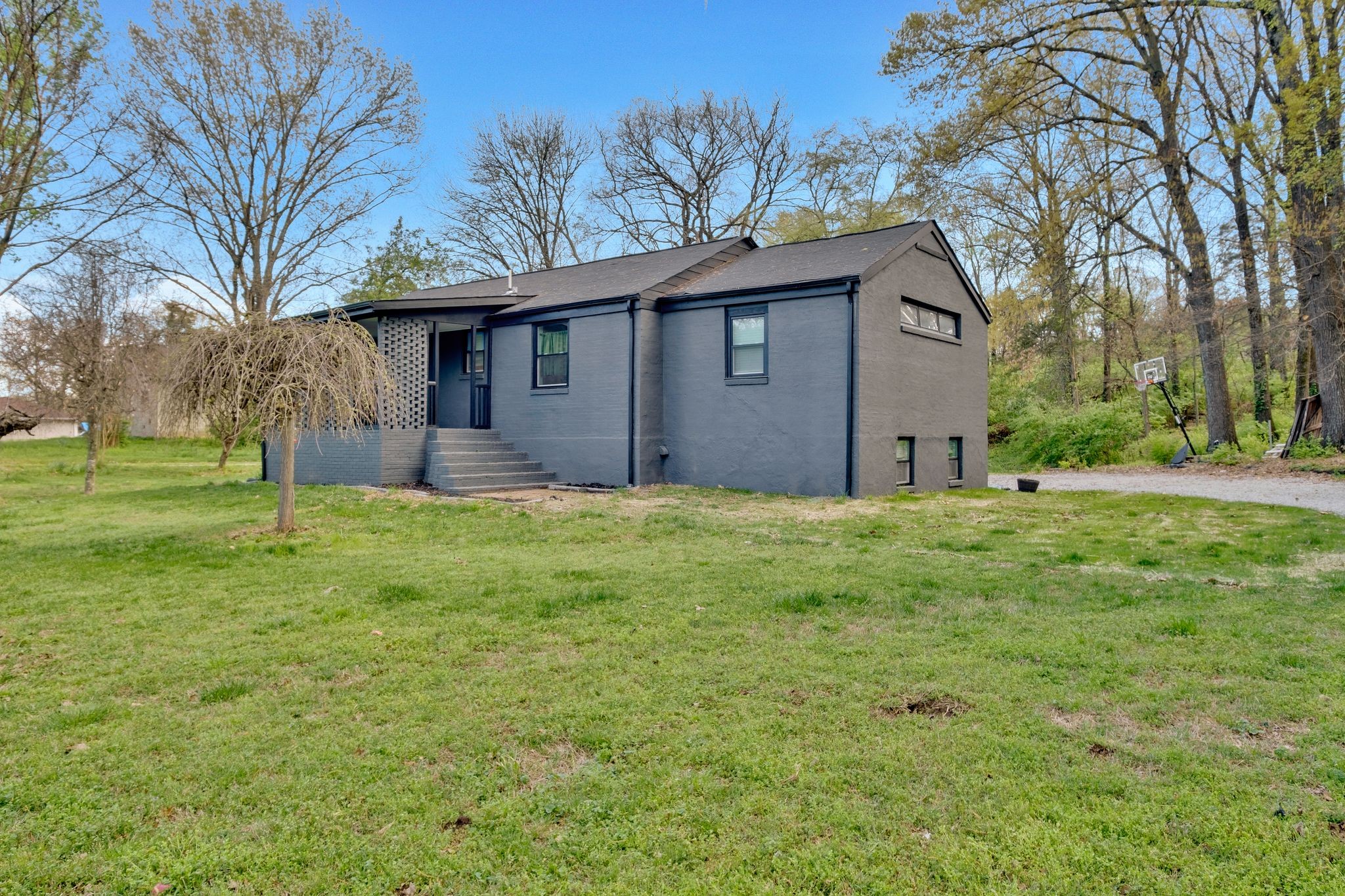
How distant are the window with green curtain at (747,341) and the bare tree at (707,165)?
17964 millimetres

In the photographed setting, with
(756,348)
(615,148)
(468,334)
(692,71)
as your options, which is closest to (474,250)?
(615,148)

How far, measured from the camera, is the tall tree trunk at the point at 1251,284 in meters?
16.9

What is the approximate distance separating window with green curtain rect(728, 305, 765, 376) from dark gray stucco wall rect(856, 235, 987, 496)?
1.86 metres

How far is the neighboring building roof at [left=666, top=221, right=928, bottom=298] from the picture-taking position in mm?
13029

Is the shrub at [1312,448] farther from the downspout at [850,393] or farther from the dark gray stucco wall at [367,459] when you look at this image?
the dark gray stucco wall at [367,459]

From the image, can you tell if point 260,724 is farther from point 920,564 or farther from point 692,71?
point 692,71

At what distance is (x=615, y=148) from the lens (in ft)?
105

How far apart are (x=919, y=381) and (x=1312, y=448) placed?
947cm

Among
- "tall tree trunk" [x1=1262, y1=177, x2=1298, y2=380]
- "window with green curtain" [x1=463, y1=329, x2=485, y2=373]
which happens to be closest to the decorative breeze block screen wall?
"window with green curtain" [x1=463, y1=329, x2=485, y2=373]

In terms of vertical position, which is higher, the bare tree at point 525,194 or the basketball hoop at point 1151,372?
the bare tree at point 525,194

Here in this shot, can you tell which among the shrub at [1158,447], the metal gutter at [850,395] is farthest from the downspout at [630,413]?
the shrub at [1158,447]

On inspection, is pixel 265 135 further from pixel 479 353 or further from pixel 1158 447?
pixel 1158 447

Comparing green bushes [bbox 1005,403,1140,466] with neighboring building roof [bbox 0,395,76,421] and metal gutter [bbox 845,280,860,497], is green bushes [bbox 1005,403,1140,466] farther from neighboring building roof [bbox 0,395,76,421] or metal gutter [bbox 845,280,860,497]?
Result: neighboring building roof [bbox 0,395,76,421]

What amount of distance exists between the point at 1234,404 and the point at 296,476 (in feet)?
93.8
